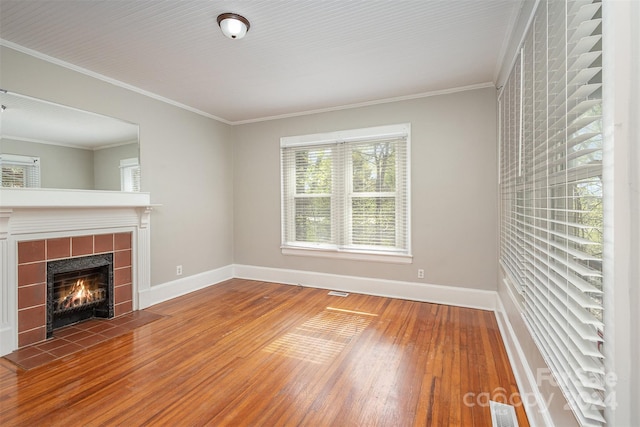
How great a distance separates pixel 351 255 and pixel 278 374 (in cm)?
231

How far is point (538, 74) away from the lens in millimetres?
1612

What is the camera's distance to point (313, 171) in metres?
4.64

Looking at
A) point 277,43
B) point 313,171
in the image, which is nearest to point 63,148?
point 277,43

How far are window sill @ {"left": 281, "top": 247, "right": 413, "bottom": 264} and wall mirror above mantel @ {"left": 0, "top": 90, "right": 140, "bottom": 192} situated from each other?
2.37 m

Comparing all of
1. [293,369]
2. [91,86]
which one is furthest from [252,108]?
[293,369]

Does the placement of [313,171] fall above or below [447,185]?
above

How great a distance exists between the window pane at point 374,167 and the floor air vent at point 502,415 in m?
2.71

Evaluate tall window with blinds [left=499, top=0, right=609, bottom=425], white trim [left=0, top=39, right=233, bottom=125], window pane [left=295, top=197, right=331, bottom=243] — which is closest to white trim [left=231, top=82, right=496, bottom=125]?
white trim [left=0, top=39, right=233, bottom=125]

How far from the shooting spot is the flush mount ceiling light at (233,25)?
224cm

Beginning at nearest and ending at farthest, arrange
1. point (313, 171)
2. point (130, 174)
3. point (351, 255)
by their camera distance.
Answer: point (130, 174)
point (351, 255)
point (313, 171)

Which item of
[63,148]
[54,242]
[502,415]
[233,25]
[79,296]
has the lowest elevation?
[502,415]

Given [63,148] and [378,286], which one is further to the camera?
[378,286]

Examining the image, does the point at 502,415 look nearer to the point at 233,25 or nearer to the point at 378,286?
the point at 378,286

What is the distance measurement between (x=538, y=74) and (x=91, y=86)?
13.3 feet
